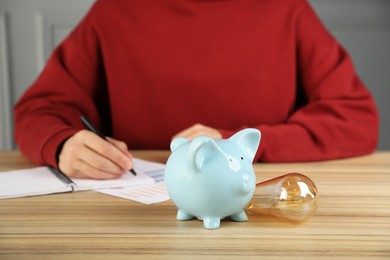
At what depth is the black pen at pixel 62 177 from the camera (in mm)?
922

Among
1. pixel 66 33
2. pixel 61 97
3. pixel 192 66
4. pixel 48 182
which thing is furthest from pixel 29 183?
pixel 66 33

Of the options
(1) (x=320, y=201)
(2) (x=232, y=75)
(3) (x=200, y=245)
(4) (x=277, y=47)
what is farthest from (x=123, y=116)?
(3) (x=200, y=245)

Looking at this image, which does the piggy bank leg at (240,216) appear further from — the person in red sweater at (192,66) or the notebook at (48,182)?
the person in red sweater at (192,66)

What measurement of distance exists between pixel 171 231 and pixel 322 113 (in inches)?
28.4

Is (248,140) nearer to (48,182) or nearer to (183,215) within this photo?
(183,215)

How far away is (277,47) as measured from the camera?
1.45m

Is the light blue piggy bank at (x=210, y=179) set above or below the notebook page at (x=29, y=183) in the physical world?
above

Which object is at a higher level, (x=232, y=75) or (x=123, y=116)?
(x=232, y=75)

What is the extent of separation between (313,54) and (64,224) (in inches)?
35.0

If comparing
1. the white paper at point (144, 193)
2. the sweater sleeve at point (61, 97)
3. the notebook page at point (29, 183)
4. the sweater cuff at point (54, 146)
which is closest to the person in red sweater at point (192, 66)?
the sweater sleeve at point (61, 97)

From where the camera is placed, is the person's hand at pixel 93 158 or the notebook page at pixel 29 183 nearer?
the notebook page at pixel 29 183

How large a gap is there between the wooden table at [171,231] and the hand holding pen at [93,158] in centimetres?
9

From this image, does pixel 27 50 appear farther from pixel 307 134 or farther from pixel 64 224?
pixel 64 224

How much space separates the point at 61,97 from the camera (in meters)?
1.35
